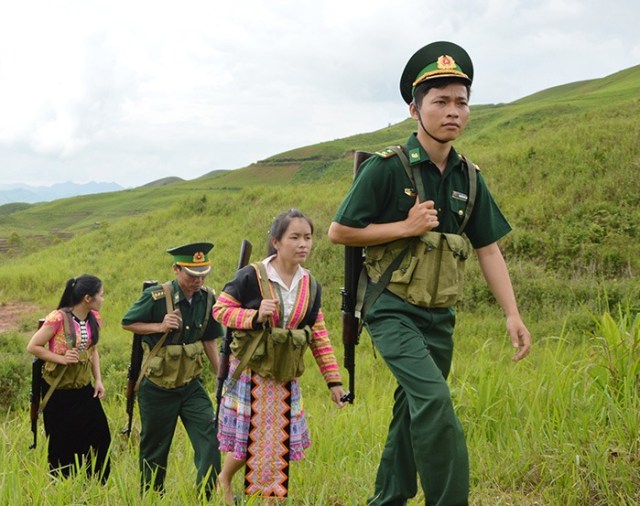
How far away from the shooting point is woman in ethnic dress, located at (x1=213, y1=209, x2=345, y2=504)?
353 cm

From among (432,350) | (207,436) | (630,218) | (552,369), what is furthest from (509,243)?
(432,350)

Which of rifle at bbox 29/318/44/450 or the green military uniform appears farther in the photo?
rifle at bbox 29/318/44/450

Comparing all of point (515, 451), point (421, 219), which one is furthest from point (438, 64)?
point (515, 451)

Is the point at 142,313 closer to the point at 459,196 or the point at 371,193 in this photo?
the point at 371,193

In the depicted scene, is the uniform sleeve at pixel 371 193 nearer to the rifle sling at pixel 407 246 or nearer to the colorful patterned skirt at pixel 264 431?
the rifle sling at pixel 407 246

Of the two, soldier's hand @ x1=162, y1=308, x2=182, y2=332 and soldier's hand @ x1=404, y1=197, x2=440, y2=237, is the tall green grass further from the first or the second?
soldier's hand @ x1=404, y1=197, x2=440, y2=237

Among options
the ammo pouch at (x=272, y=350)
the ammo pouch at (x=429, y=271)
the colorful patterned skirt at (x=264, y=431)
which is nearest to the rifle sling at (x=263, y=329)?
the ammo pouch at (x=272, y=350)

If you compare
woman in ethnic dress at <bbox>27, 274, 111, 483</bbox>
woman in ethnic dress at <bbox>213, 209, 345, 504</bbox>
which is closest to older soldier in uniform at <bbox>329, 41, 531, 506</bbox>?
woman in ethnic dress at <bbox>213, 209, 345, 504</bbox>

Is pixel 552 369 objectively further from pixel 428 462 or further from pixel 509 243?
pixel 509 243

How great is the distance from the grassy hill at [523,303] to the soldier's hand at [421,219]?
4.62 feet

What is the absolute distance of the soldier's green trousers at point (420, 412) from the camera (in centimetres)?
243

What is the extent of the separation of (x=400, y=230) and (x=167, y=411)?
2.75 m

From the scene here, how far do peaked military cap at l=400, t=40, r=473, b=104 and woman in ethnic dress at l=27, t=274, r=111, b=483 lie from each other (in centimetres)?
321

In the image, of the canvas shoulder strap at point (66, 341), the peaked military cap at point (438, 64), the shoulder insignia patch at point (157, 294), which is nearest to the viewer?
the peaked military cap at point (438, 64)
